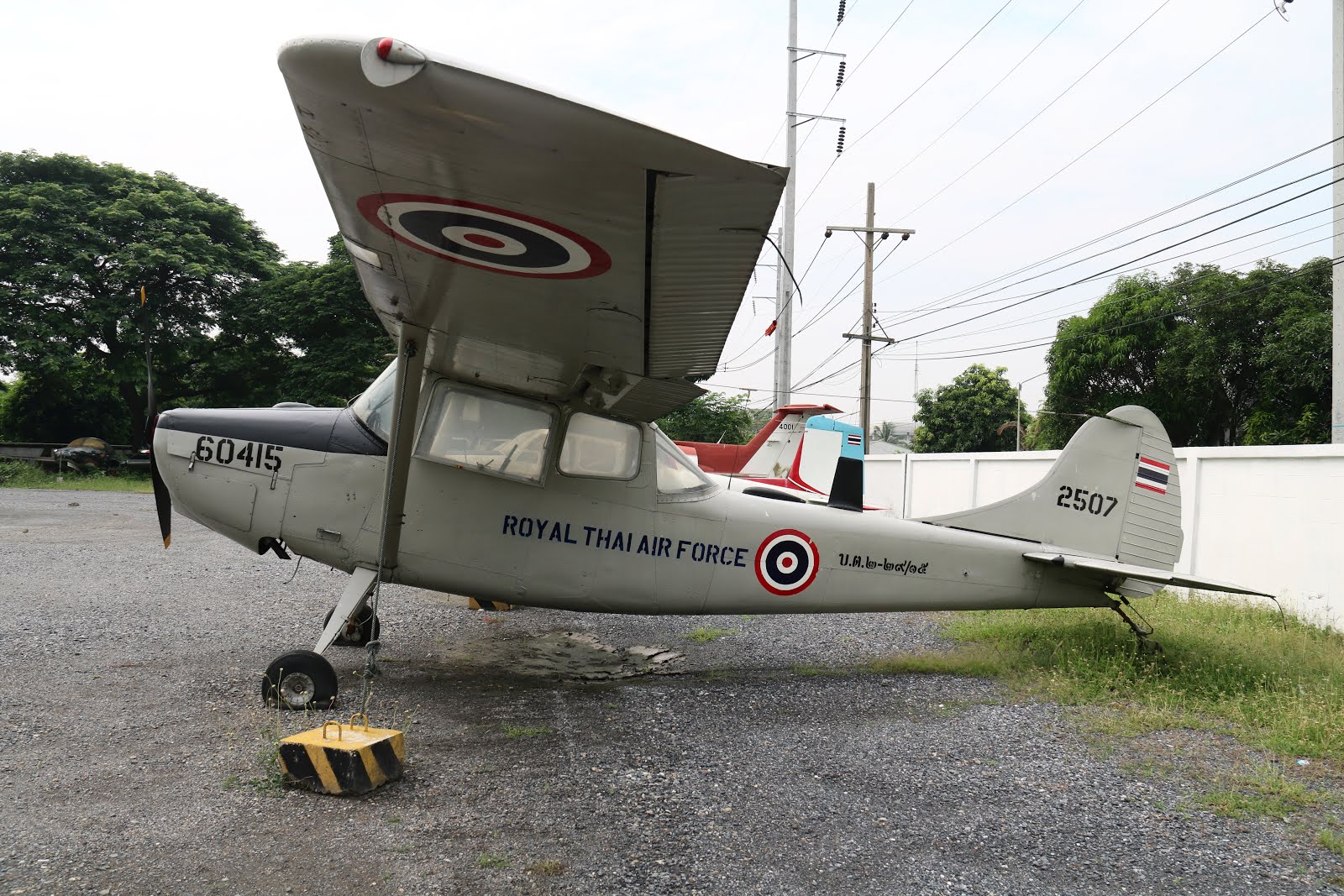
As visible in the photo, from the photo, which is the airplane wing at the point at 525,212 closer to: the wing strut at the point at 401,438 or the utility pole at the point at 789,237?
the wing strut at the point at 401,438

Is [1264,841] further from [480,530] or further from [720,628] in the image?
[720,628]

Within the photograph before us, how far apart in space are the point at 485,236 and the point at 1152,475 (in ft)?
20.3

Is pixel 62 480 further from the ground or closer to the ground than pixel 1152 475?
closer to the ground

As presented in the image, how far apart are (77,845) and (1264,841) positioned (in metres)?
5.03

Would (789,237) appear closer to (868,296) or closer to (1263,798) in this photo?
(868,296)

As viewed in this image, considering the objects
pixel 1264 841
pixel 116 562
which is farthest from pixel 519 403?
pixel 116 562

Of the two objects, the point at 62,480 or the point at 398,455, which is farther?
the point at 62,480

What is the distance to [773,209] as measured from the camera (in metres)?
2.83

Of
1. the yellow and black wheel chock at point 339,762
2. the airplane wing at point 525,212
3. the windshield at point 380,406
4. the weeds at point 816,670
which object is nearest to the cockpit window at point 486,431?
the windshield at point 380,406

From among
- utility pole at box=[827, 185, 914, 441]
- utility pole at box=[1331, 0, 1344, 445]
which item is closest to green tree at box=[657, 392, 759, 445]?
utility pole at box=[827, 185, 914, 441]

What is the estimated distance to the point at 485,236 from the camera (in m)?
3.60

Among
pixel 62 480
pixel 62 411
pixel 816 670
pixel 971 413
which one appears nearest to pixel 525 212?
pixel 816 670

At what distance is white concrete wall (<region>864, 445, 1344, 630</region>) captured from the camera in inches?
322

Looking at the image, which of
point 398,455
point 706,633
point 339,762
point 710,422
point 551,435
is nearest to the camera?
point 339,762
